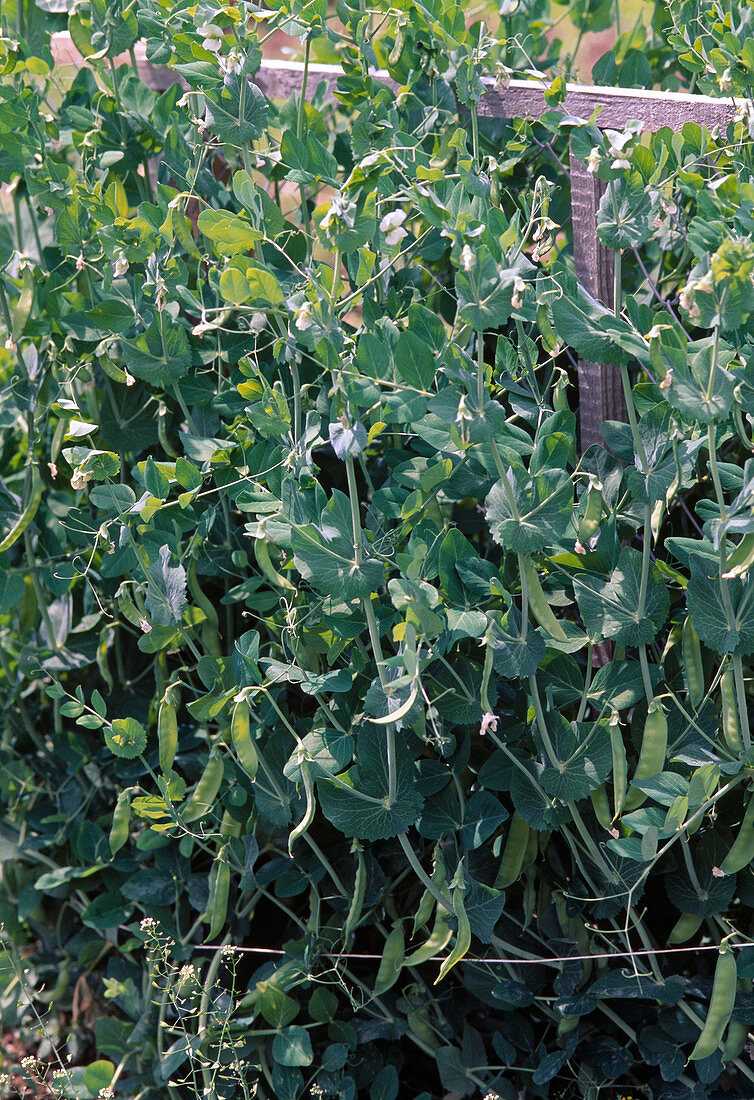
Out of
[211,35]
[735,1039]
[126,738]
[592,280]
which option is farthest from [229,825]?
[211,35]

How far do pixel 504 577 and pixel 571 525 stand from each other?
4.6 inches

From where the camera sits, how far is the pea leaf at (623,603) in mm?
1290

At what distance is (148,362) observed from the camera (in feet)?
4.96

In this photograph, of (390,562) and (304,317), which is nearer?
(304,317)

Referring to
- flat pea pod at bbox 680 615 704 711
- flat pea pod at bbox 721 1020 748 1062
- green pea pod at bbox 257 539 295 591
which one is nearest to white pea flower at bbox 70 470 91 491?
green pea pod at bbox 257 539 295 591

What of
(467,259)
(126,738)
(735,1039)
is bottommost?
(735,1039)

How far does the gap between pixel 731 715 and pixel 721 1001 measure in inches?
13.8

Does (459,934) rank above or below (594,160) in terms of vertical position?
below

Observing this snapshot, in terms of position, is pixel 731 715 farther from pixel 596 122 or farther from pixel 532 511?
pixel 596 122

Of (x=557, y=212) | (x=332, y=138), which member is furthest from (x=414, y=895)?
(x=332, y=138)

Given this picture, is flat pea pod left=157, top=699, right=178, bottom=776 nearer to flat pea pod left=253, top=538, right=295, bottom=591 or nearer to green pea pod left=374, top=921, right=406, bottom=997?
flat pea pod left=253, top=538, right=295, bottom=591

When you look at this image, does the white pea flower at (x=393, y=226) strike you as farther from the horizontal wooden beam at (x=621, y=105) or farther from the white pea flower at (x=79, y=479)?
the white pea flower at (x=79, y=479)

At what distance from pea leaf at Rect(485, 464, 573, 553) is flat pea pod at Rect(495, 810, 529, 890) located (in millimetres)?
431

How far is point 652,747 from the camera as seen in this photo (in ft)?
4.22
